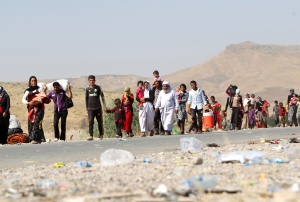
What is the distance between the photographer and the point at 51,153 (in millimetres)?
13148

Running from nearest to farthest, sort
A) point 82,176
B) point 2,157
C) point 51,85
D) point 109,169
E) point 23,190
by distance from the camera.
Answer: point 23,190 < point 82,176 < point 109,169 < point 2,157 < point 51,85

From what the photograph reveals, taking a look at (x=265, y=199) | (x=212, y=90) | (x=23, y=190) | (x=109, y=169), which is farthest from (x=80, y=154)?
(x=212, y=90)

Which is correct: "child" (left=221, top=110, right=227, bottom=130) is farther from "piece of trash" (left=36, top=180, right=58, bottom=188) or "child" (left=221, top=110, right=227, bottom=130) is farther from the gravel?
"piece of trash" (left=36, top=180, right=58, bottom=188)

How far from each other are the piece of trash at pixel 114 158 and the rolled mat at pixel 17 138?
9273 millimetres

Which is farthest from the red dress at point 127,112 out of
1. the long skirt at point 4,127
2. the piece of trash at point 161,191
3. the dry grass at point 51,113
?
the dry grass at point 51,113

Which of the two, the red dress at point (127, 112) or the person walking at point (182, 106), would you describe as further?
the person walking at point (182, 106)

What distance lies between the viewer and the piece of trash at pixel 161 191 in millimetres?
6496

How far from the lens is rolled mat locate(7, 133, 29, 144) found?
18.9 m

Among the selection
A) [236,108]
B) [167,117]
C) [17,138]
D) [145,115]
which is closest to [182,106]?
[167,117]

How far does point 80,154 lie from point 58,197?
626 cm

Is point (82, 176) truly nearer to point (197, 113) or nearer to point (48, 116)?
point (197, 113)

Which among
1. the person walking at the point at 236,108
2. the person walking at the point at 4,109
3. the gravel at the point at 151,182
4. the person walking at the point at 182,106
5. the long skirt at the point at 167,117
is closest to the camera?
the gravel at the point at 151,182

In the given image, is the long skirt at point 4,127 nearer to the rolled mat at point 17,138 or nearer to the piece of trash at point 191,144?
the rolled mat at point 17,138

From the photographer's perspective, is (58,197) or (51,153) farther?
(51,153)
